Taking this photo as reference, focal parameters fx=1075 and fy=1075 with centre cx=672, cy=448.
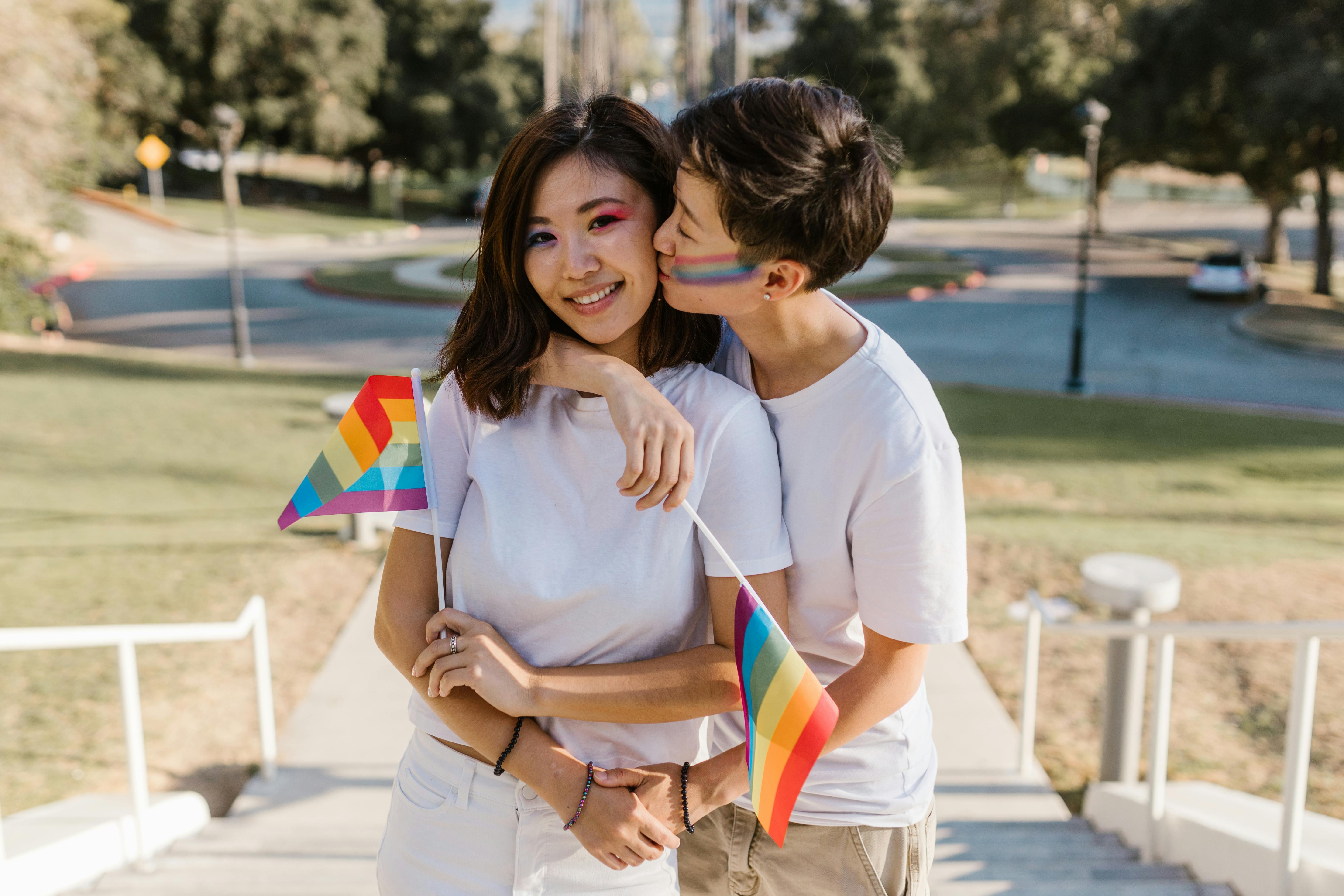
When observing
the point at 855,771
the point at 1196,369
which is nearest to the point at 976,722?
the point at 855,771

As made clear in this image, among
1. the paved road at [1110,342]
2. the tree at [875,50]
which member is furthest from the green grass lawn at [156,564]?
the tree at [875,50]

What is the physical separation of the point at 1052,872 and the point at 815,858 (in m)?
2.15

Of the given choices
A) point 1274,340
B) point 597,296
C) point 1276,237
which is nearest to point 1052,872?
point 597,296

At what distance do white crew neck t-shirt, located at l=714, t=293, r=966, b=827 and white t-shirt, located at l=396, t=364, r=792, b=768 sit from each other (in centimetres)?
6

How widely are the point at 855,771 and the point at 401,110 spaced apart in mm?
41610

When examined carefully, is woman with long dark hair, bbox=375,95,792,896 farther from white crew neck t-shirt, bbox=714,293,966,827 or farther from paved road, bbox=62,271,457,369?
paved road, bbox=62,271,457,369

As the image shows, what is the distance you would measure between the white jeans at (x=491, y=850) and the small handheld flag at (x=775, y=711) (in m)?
0.24

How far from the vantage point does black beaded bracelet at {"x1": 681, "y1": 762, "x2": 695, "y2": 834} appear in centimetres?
161

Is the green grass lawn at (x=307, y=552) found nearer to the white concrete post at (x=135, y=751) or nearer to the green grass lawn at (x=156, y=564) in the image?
the green grass lawn at (x=156, y=564)

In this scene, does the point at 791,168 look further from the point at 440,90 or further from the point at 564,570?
the point at 440,90

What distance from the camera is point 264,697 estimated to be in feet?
14.3

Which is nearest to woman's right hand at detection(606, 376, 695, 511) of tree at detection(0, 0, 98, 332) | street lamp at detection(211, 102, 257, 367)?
street lamp at detection(211, 102, 257, 367)

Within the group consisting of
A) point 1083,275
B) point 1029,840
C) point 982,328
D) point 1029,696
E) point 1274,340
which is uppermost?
point 1083,275

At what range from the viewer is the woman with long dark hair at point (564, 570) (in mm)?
1565
